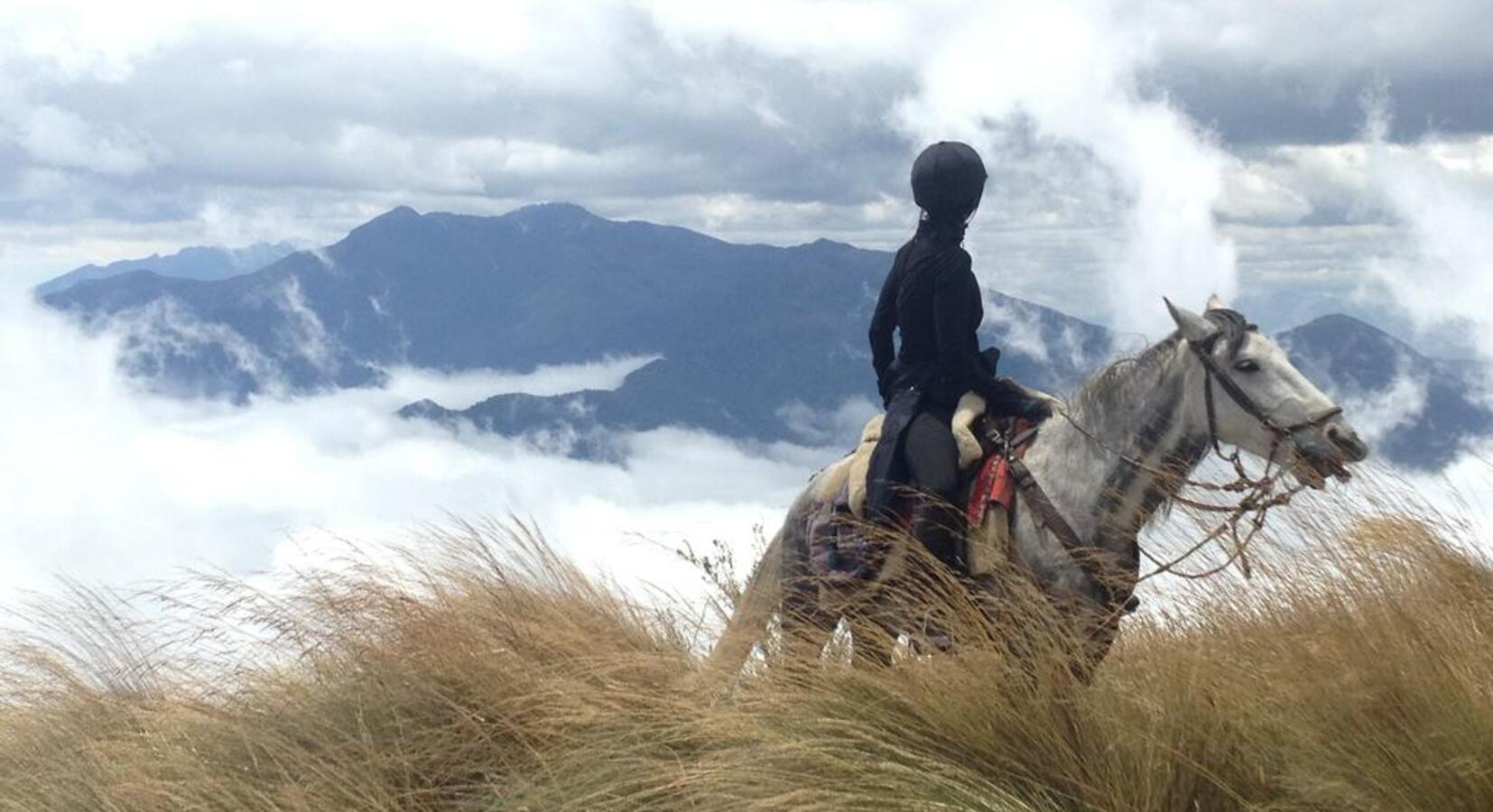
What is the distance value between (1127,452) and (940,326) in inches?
37.6

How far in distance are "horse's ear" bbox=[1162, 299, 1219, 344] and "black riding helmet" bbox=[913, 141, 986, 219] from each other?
1.12 m

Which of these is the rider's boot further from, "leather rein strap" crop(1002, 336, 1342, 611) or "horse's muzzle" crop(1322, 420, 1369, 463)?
"horse's muzzle" crop(1322, 420, 1369, 463)

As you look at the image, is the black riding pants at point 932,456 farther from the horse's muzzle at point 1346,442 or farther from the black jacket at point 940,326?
the horse's muzzle at point 1346,442

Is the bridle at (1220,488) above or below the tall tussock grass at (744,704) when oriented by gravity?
above

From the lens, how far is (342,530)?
6.65 meters

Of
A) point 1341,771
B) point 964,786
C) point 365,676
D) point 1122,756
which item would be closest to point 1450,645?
point 1341,771

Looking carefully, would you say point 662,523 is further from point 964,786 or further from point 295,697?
point 964,786

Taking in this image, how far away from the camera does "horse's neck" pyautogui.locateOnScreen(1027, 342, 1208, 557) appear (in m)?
5.37

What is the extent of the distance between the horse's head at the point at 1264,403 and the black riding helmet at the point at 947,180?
1.13 m

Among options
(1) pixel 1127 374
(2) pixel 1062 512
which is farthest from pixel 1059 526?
(1) pixel 1127 374

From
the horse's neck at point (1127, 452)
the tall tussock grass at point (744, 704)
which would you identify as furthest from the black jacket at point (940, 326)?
the tall tussock grass at point (744, 704)

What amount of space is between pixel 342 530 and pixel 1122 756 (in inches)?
163

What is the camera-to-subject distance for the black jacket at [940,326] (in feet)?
19.2

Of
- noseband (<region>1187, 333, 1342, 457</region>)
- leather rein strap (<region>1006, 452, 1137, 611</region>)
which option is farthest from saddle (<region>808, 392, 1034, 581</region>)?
noseband (<region>1187, 333, 1342, 457</region>)
